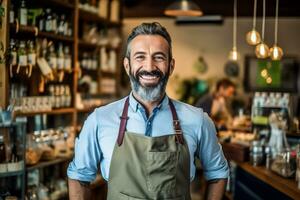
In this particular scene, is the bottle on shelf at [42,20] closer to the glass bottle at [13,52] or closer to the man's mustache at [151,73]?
the glass bottle at [13,52]

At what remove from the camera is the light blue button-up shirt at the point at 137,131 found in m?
2.07

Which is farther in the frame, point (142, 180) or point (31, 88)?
point (31, 88)

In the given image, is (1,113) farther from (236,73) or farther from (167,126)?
(236,73)

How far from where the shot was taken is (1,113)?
9.77 ft

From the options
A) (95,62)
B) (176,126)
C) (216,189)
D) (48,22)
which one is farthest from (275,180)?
Result: (95,62)

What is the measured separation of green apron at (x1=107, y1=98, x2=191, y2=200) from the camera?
1.95 m

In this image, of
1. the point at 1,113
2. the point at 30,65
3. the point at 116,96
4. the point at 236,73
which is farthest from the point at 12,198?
the point at 236,73

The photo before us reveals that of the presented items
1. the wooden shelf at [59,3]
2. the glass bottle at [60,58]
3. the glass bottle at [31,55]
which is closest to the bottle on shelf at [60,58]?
the glass bottle at [60,58]

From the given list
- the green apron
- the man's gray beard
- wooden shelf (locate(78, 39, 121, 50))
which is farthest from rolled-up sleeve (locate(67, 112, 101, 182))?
wooden shelf (locate(78, 39, 121, 50))

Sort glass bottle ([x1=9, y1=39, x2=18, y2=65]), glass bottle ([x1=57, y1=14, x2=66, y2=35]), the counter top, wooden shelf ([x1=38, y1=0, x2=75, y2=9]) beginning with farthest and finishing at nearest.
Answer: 1. glass bottle ([x1=57, y1=14, x2=66, y2=35])
2. wooden shelf ([x1=38, y1=0, x2=75, y2=9])
3. glass bottle ([x1=9, y1=39, x2=18, y2=65])
4. the counter top

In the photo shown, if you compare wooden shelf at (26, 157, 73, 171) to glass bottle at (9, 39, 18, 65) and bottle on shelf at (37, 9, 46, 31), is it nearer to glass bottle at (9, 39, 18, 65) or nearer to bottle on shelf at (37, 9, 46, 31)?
glass bottle at (9, 39, 18, 65)

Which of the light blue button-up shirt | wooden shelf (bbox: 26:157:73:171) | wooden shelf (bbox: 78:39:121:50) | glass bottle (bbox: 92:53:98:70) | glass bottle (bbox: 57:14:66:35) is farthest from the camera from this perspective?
glass bottle (bbox: 92:53:98:70)

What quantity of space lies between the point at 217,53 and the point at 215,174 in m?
7.04

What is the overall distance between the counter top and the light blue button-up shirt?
91 centimetres
